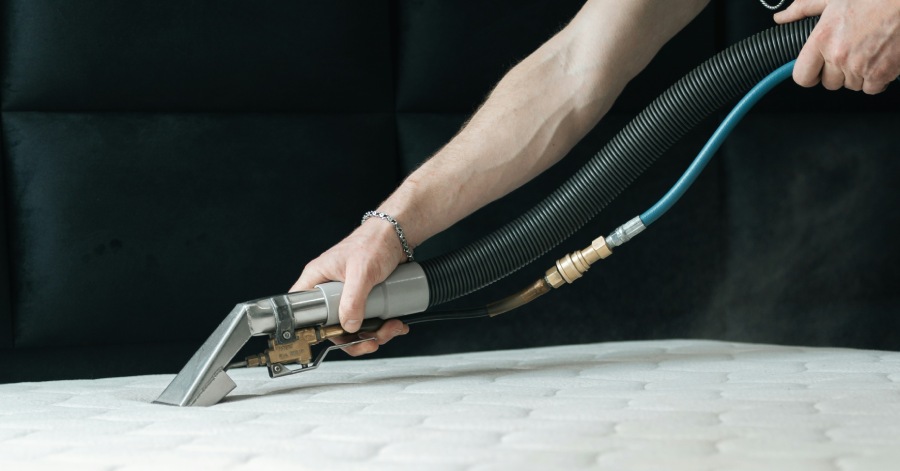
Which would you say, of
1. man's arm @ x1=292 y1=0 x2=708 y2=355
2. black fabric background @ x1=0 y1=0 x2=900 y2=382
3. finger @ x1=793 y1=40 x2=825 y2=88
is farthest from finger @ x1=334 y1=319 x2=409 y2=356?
finger @ x1=793 y1=40 x2=825 y2=88

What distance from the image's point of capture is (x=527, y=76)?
1.24m

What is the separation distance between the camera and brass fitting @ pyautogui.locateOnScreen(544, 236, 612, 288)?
1.15 m

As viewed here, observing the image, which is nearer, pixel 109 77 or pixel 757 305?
pixel 109 77

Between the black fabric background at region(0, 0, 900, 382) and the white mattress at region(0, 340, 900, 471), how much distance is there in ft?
0.51

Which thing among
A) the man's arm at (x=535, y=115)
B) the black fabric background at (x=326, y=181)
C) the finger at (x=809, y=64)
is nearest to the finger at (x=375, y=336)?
the man's arm at (x=535, y=115)

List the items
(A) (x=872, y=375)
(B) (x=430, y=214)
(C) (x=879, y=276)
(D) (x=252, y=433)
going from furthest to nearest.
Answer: (C) (x=879, y=276), (B) (x=430, y=214), (A) (x=872, y=375), (D) (x=252, y=433)

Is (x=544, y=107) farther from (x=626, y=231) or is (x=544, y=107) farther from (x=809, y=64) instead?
(x=809, y=64)

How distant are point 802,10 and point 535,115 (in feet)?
1.14

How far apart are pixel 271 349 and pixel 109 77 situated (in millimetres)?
494

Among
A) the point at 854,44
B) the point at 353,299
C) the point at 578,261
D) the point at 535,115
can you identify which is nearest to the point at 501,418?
the point at 353,299

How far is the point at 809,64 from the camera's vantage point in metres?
A: 1.09

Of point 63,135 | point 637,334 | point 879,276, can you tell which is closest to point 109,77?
point 63,135

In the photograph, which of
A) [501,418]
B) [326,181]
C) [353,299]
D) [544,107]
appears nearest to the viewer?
[501,418]

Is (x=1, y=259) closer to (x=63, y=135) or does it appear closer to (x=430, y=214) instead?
(x=63, y=135)
